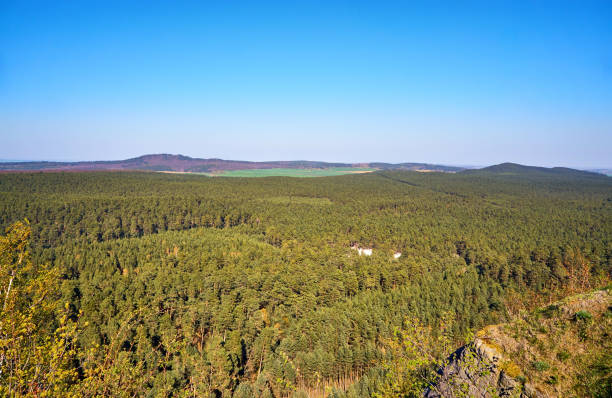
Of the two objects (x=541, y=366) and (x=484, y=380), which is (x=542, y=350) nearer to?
(x=541, y=366)

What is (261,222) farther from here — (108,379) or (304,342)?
(108,379)

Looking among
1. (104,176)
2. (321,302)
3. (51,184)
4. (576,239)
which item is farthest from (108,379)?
(104,176)

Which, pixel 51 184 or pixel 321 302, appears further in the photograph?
pixel 51 184

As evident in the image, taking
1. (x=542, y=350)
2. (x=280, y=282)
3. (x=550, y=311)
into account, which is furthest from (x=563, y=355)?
(x=280, y=282)

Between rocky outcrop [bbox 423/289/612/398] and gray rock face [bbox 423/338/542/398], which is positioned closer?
gray rock face [bbox 423/338/542/398]

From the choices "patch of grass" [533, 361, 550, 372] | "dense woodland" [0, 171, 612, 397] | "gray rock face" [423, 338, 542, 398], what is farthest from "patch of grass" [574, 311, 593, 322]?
"dense woodland" [0, 171, 612, 397]

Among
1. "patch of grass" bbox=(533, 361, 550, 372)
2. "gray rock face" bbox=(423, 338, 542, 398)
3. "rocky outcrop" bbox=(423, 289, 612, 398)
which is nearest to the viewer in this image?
"gray rock face" bbox=(423, 338, 542, 398)

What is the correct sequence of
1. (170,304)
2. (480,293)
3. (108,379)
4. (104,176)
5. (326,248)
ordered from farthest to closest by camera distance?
(104,176) < (326,248) < (480,293) < (170,304) < (108,379)

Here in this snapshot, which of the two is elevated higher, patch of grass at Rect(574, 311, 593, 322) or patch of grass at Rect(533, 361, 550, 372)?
patch of grass at Rect(574, 311, 593, 322)

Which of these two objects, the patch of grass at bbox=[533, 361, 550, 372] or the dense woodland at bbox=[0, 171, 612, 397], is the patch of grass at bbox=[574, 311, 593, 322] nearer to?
the patch of grass at bbox=[533, 361, 550, 372]
